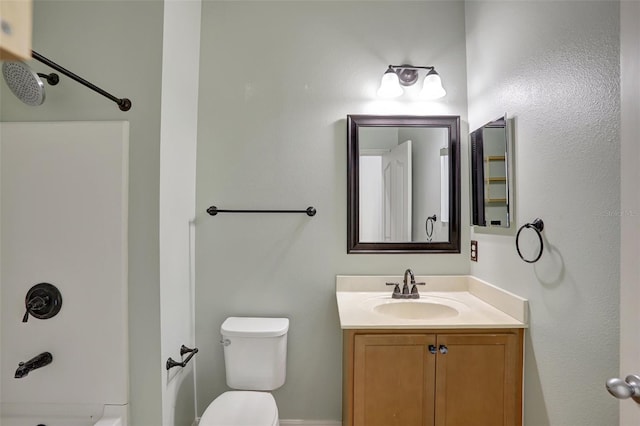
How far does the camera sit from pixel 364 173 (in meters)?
1.93

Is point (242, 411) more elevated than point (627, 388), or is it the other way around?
point (627, 388)

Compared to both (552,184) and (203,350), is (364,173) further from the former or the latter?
(203,350)

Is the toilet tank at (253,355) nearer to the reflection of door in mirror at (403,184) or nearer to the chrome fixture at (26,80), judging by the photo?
the reflection of door in mirror at (403,184)

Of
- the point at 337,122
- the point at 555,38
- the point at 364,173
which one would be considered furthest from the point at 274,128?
the point at 555,38

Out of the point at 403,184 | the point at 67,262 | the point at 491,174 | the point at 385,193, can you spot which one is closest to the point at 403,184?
the point at 403,184

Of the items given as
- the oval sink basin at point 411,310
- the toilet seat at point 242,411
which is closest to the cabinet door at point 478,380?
the oval sink basin at point 411,310

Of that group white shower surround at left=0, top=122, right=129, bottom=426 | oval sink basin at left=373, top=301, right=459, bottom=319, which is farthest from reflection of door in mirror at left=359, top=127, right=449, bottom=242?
white shower surround at left=0, top=122, right=129, bottom=426

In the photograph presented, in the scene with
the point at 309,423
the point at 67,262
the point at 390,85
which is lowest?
the point at 309,423

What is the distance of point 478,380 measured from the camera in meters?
1.41

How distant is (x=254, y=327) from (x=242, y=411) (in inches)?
16.0

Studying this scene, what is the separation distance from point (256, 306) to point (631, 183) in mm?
1790

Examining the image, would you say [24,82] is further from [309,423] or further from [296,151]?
[309,423]

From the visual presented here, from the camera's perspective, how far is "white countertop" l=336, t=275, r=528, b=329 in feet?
4.62

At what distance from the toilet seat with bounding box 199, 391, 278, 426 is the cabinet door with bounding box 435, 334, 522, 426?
32.1 inches
